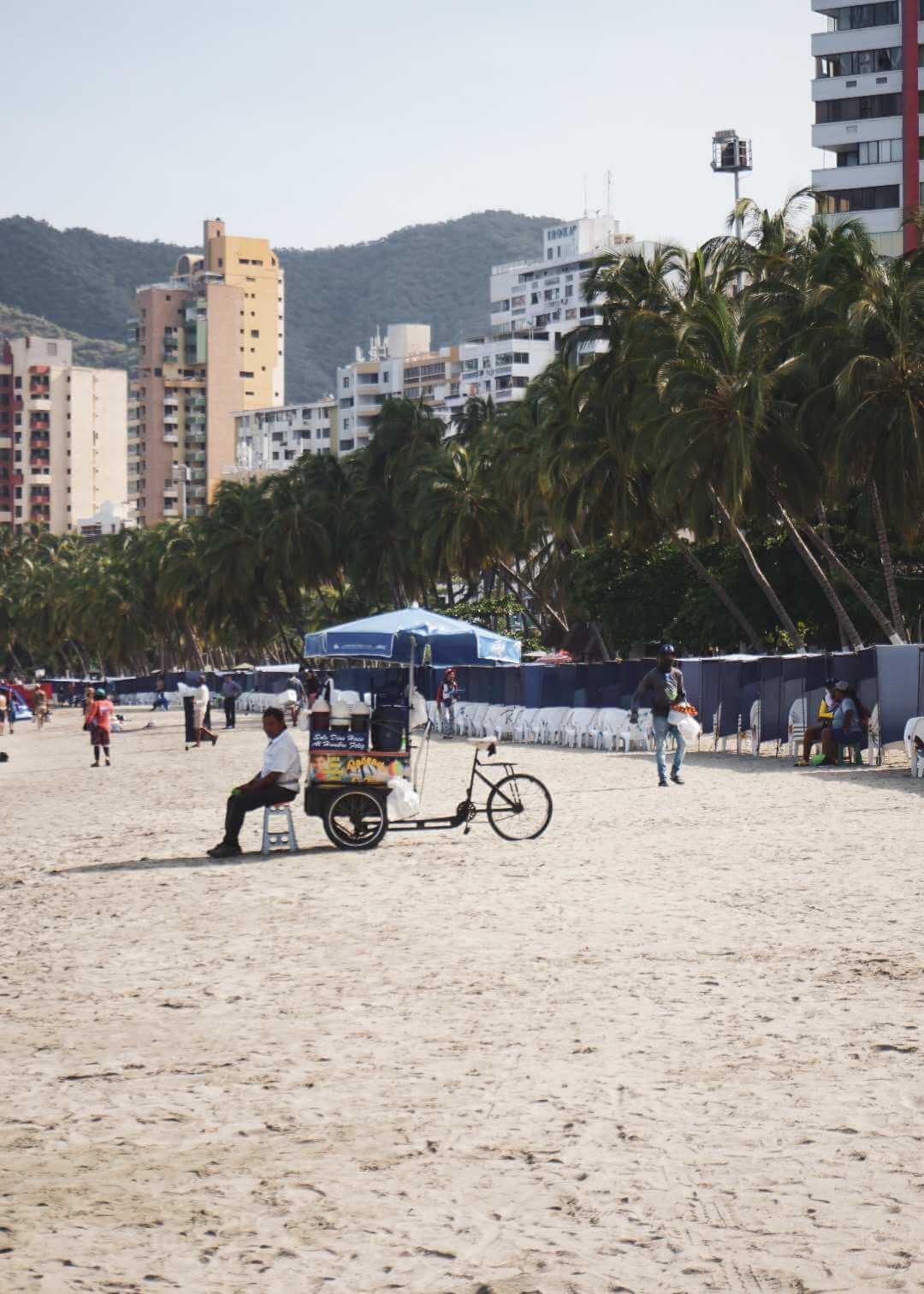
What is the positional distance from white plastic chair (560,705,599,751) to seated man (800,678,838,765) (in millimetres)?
8149

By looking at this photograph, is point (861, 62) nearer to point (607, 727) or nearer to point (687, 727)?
point (607, 727)

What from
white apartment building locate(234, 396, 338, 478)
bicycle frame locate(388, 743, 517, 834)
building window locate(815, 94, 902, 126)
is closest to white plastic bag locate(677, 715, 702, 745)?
bicycle frame locate(388, 743, 517, 834)

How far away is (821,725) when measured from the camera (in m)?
27.3

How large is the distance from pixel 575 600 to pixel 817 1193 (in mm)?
58233

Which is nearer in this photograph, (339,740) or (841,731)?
(339,740)

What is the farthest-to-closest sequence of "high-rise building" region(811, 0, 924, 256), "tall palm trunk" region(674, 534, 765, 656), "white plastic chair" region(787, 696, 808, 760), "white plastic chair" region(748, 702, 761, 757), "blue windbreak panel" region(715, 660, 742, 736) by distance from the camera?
"high-rise building" region(811, 0, 924, 256) → "tall palm trunk" region(674, 534, 765, 656) → "blue windbreak panel" region(715, 660, 742, 736) → "white plastic chair" region(748, 702, 761, 757) → "white plastic chair" region(787, 696, 808, 760)

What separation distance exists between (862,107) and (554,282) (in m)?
76.3

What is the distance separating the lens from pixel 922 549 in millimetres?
48312

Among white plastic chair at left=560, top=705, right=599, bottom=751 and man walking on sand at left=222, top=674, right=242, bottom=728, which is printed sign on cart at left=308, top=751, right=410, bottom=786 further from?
man walking on sand at left=222, top=674, right=242, bottom=728

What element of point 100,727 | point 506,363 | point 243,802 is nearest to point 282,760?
point 243,802

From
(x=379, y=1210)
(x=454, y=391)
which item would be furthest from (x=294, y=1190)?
(x=454, y=391)

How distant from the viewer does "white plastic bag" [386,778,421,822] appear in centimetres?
1589

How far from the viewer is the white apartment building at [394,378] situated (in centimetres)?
16462

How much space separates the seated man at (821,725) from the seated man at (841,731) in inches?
9.4
